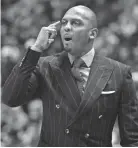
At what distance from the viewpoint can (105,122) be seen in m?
2.14

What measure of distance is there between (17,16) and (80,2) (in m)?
0.72

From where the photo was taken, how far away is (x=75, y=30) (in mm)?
2045

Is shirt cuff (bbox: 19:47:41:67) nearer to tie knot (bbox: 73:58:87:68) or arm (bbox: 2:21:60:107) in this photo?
arm (bbox: 2:21:60:107)

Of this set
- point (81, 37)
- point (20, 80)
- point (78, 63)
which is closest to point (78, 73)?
point (78, 63)

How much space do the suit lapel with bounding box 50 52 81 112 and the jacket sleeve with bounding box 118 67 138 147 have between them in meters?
0.24

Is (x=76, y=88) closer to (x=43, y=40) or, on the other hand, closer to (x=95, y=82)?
(x=95, y=82)

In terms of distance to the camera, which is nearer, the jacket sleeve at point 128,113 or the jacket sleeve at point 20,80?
the jacket sleeve at point 20,80

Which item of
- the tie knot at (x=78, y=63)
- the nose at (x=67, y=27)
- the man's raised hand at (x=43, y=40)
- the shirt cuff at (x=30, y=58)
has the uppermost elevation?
the nose at (x=67, y=27)

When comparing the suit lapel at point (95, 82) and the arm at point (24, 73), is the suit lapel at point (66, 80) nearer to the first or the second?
the suit lapel at point (95, 82)

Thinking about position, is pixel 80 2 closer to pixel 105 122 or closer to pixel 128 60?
pixel 128 60

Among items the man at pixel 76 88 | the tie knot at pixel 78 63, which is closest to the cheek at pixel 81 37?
the man at pixel 76 88

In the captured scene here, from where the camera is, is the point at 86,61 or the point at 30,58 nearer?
the point at 30,58

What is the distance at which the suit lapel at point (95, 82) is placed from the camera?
6.75 feet

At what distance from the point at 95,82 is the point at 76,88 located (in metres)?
0.10
